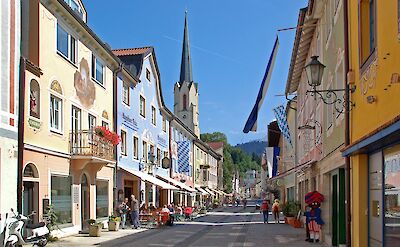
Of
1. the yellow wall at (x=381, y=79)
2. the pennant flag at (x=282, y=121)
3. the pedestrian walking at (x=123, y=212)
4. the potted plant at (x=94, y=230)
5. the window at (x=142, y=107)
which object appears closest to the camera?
the yellow wall at (x=381, y=79)

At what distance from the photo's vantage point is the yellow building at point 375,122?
8.26 m

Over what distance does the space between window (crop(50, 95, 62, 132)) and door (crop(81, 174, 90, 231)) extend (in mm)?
3671

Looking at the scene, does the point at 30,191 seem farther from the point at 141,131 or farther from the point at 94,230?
the point at 141,131

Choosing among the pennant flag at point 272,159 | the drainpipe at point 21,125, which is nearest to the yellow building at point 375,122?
the drainpipe at point 21,125

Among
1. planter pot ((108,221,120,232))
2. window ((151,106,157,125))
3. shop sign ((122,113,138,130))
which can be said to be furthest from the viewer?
window ((151,106,157,125))

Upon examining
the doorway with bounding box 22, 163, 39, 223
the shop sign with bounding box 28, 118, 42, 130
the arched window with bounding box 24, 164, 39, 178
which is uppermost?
the shop sign with bounding box 28, 118, 42, 130

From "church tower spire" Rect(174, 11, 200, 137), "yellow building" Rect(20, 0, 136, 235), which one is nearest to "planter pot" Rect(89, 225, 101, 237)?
"yellow building" Rect(20, 0, 136, 235)

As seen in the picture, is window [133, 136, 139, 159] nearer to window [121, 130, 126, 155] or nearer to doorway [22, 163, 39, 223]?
window [121, 130, 126, 155]

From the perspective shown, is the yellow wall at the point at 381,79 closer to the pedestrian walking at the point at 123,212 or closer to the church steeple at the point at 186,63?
the pedestrian walking at the point at 123,212

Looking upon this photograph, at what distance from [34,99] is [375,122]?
1232cm

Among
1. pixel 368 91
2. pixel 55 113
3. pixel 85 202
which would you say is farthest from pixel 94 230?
pixel 368 91

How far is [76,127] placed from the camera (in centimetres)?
2248

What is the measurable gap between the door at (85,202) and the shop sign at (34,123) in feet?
17.4

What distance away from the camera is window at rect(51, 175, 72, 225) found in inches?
786
